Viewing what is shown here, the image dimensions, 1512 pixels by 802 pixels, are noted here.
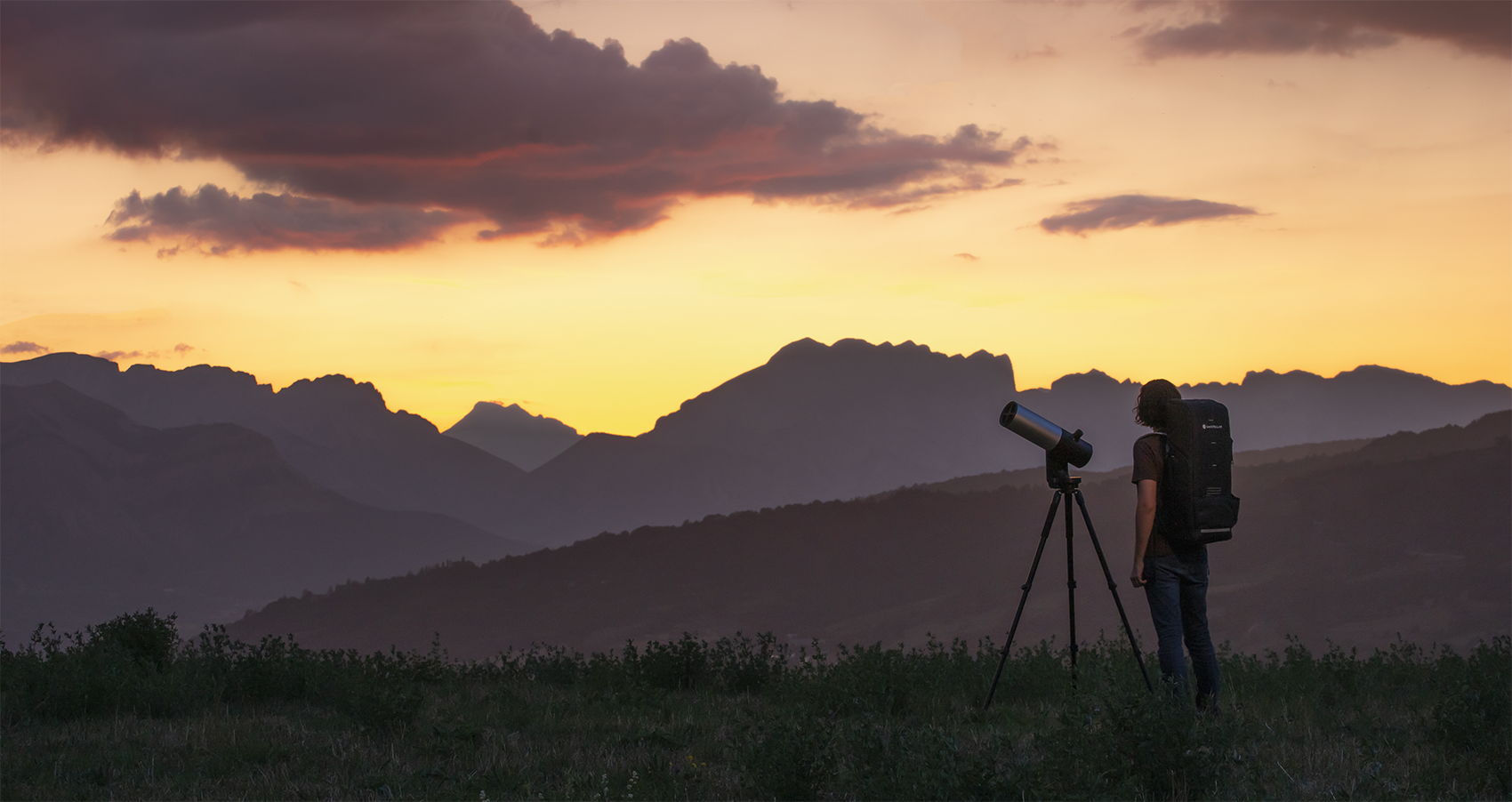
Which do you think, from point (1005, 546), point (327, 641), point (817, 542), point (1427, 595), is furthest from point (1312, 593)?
point (327, 641)

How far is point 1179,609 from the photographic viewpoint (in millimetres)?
7199

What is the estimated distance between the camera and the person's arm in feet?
22.6

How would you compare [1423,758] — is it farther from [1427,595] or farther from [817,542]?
[817,542]

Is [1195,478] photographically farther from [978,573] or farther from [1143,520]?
[978,573]

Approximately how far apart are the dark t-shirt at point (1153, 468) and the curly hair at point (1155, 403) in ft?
0.36

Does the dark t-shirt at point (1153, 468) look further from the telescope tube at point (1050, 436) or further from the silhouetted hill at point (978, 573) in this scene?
the silhouetted hill at point (978, 573)

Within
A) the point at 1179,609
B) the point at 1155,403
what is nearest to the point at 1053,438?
the point at 1155,403

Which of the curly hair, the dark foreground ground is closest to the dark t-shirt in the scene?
the curly hair

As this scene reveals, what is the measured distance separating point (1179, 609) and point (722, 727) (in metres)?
3.30

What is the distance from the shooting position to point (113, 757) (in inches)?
255

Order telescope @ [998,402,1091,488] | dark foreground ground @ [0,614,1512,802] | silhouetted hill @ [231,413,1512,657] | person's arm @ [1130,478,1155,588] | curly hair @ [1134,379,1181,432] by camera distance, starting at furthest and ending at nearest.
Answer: silhouetted hill @ [231,413,1512,657] < telescope @ [998,402,1091,488] < curly hair @ [1134,379,1181,432] < person's arm @ [1130,478,1155,588] < dark foreground ground @ [0,614,1512,802]

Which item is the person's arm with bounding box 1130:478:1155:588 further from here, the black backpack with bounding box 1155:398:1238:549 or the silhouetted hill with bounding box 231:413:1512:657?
the silhouetted hill with bounding box 231:413:1512:657

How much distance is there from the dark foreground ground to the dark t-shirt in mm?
880

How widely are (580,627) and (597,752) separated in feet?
400
